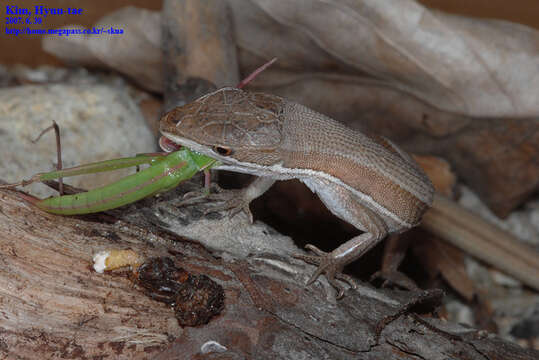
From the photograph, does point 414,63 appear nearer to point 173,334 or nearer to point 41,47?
point 173,334

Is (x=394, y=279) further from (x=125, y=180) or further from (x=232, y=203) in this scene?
(x=125, y=180)

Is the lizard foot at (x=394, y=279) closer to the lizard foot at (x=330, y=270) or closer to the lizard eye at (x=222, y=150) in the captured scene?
the lizard foot at (x=330, y=270)

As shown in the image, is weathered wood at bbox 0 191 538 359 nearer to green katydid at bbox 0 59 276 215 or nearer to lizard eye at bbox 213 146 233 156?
green katydid at bbox 0 59 276 215

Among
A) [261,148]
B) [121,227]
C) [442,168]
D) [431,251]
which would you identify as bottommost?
[431,251]

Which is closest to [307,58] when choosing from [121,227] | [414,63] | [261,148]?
[414,63]

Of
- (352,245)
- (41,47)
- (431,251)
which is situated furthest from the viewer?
(41,47)

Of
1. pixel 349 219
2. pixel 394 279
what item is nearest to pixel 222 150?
pixel 349 219
